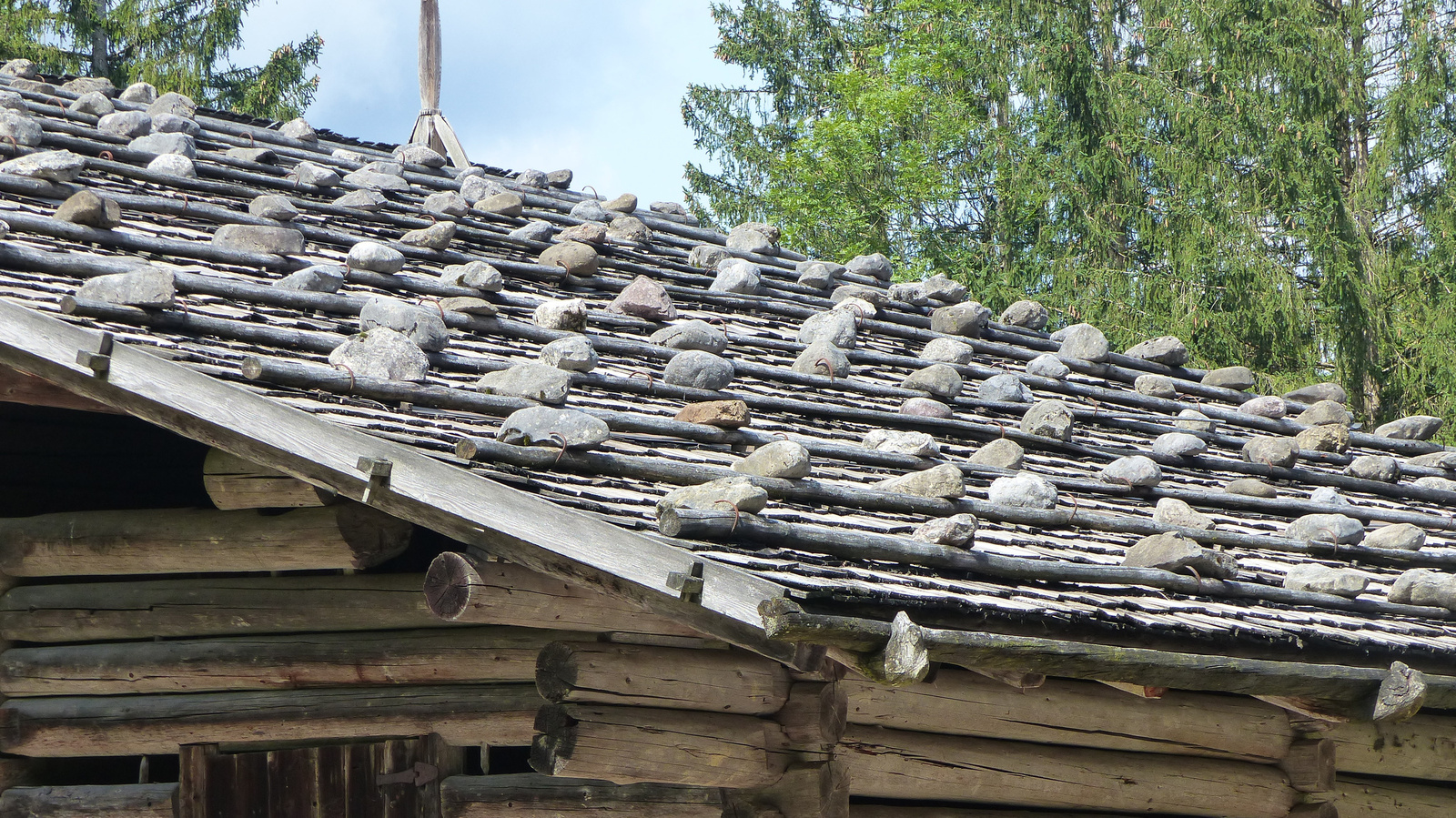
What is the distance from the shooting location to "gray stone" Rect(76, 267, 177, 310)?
12.8 feet

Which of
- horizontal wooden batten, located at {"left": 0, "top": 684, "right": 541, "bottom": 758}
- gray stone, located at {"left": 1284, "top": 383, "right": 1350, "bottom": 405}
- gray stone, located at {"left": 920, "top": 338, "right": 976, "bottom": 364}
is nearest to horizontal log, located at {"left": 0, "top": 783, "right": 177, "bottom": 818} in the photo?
horizontal wooden batten, located at {"left": 0, "top": 684, "right": 541, "bottom": 758}

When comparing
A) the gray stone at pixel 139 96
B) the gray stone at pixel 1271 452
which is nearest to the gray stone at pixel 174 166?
the gray stone at pixel 139 96

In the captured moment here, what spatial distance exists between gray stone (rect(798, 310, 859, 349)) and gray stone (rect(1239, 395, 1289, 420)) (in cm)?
266

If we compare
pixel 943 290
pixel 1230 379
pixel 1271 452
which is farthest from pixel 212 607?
pixel 1230 379

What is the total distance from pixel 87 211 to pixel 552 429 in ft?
7.58

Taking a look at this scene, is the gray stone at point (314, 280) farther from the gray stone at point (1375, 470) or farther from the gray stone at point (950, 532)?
the gray stone at point (1375, 470)

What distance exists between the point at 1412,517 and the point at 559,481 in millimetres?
4534

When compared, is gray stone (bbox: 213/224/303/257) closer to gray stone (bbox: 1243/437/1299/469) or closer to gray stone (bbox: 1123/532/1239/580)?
gray stone (bbox: 1123/532/1239/580)

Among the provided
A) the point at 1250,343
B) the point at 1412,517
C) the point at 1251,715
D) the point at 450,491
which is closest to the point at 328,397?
the point at 450,491

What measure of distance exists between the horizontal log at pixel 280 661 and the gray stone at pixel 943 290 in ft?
15.4

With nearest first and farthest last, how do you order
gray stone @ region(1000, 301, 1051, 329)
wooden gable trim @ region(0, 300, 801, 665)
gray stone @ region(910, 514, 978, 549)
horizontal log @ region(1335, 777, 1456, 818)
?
wooden gable trim @ region(0, 300, 801, 665), gray stone @ region(910, 514, 978, 549), horizontal log @ region(1335, 777, 1456, 818), gray stone @ region(1000, 301, 1051, 329)

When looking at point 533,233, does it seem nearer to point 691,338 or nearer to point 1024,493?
point 691,338

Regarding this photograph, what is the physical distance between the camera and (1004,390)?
6.40 metres

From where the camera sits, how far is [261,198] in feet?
19.5
